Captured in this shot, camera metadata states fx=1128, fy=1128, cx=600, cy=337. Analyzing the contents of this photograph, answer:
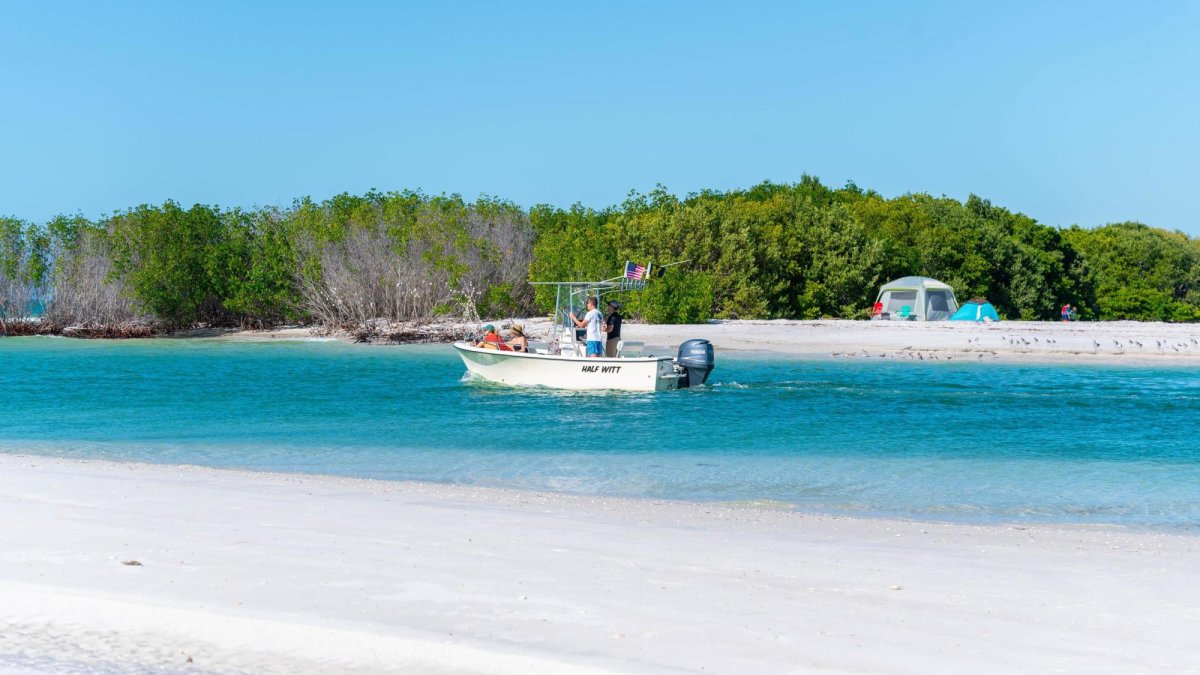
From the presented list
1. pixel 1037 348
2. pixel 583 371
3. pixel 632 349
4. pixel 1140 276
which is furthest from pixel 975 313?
pixel 1140 276

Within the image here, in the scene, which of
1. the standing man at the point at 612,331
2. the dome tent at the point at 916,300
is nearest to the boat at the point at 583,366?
the standing man at the point at 612,331

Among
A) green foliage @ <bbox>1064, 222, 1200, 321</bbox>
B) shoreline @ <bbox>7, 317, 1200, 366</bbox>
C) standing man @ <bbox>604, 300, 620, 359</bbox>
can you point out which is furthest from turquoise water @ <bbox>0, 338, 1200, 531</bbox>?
green foliage @ <bbox>1064, 222, 1200, 321</bbox>

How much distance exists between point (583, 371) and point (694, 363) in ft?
7.98

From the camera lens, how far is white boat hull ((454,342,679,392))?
22.9 metres

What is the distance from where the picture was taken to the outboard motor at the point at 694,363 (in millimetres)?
23828

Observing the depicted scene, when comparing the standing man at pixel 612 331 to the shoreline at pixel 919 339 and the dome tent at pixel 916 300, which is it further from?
the dome tent at pixel 916 300

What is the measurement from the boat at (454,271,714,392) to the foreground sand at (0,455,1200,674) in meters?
12.9

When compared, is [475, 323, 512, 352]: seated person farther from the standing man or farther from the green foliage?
the green foliage

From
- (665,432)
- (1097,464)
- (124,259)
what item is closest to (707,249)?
(124,259)

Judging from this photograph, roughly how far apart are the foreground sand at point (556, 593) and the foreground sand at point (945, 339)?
25432 mm

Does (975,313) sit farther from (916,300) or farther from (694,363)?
(694,363)

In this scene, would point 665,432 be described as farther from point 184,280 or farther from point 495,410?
point 184,280

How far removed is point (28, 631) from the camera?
19.4ft

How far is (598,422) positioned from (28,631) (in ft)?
45.0
